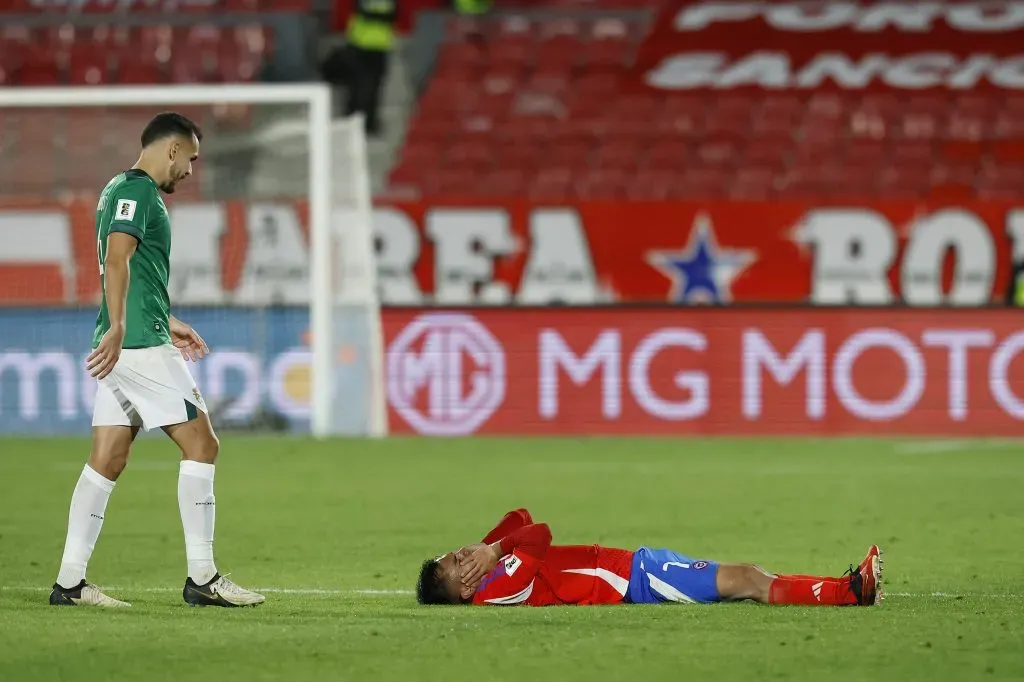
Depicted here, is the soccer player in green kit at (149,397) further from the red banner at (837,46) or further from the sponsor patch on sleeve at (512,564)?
the red banner at (837,46)

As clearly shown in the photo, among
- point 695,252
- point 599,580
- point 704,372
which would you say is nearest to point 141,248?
point 599,580

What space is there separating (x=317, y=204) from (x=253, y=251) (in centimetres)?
72

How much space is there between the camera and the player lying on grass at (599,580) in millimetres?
6582

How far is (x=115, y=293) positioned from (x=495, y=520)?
4120 mm

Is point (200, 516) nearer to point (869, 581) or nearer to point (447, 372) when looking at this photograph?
point (869, 581)

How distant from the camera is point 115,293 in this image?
636cm

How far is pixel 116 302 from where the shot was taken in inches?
250

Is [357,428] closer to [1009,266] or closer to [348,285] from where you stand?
[348,285]

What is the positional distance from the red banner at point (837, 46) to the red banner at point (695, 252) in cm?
304

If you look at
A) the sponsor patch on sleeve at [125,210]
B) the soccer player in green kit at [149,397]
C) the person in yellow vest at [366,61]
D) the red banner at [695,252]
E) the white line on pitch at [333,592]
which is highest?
the person in yellow vest at [366,61]

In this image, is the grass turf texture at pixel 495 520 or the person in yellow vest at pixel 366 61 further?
the person in yellow vest at pixel 366 61

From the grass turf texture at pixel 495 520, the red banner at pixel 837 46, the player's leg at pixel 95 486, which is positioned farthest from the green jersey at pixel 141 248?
the red banner at pixel 837 46

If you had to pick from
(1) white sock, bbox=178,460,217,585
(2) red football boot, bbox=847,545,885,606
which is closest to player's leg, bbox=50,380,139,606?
(1) white sock, bbox=178,460,217,585

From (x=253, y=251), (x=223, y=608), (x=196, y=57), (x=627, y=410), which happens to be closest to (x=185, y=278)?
(x=253, y=251)
